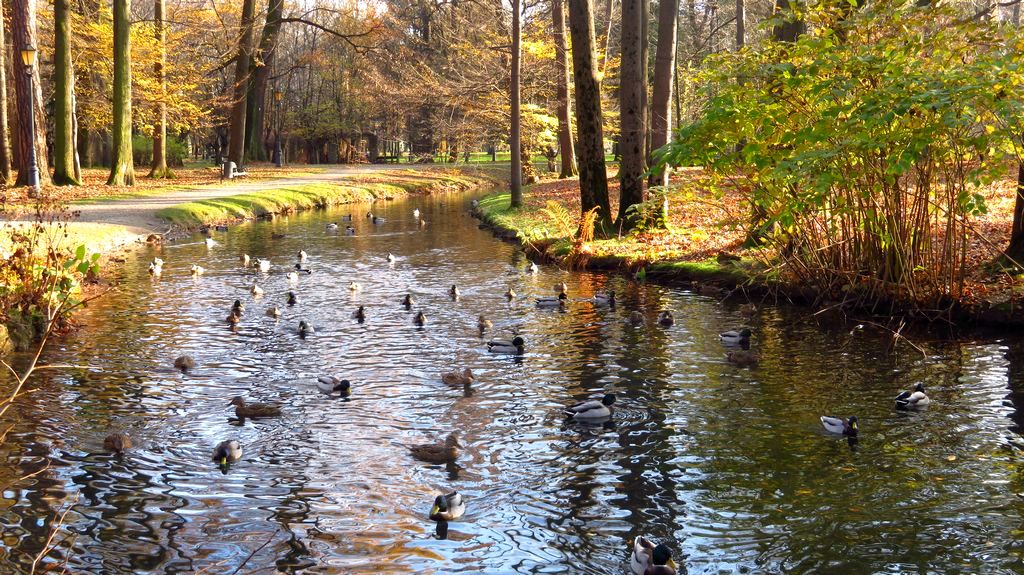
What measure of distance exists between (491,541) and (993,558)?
3.90 m

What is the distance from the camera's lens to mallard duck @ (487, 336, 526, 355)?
13.5 metres

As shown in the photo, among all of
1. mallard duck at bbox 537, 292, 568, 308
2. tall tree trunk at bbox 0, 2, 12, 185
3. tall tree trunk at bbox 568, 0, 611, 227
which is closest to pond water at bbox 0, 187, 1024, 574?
mallard duck at bbox 537, 292, 568, 308

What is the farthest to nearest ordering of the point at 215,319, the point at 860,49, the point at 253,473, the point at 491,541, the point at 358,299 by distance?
the point at 358,299, the point at 215,319, the point at 860,49, the point at 253,473, the point at 491,541

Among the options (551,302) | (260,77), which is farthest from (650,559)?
(260,77)

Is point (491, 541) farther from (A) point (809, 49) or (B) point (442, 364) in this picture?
(A) point (809, 49)

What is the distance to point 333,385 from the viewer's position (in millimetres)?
11328

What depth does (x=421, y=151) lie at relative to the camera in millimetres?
83750

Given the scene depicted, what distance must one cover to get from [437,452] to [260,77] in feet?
159

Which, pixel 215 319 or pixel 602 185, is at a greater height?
pixel 602 185

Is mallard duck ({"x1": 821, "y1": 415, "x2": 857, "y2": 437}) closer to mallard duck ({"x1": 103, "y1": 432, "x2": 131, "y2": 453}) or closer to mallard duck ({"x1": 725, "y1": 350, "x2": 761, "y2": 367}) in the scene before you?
mallard duck ({"x1": 725, "y1": 350, "x2": 761, "y2": 367})

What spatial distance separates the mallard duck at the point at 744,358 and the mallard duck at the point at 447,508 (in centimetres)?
610

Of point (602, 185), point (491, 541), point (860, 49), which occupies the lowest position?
point (491, 541)

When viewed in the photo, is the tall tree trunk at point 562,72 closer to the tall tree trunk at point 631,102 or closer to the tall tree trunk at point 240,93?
the tall tree trunk at point 240,93

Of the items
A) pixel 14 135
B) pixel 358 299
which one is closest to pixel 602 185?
pixel 358 299
